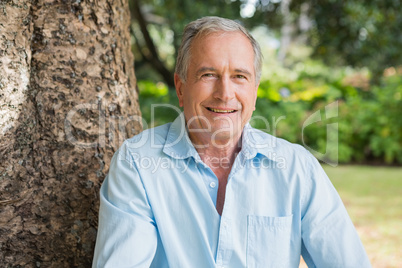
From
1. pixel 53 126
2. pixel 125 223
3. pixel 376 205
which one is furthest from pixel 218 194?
pixel 376 205

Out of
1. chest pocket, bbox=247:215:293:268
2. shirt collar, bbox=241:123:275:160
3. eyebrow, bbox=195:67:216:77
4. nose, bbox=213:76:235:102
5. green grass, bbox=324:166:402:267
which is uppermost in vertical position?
eyebrow, bbox=195:67:216:77

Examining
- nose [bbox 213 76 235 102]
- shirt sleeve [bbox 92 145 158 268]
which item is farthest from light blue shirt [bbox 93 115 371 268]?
nose [bbox 213 76 235 102]

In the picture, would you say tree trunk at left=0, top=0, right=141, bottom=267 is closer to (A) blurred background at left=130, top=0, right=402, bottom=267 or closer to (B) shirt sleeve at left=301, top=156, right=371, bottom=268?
(B) shirt sleeve at left=301, top=156, right=371, bottom=268

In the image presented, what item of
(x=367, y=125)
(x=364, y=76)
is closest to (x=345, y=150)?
(x=367, y=125)

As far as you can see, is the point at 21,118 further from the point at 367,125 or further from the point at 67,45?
the point at 367,125

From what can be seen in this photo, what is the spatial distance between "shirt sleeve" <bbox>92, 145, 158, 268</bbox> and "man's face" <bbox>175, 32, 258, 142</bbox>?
352 mm

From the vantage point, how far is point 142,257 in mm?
1440

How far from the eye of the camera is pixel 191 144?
66.7 inches

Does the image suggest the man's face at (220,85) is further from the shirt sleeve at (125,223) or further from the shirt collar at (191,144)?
the shirt sleeve at (125,223)

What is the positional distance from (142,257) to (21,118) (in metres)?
0.76

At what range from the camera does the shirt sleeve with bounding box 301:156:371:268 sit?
152 centimetres

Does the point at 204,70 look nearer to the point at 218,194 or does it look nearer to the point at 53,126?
the point at 218,194

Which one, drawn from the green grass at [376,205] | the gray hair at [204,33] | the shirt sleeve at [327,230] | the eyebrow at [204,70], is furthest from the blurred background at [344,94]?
the eyebrow at [204,70]

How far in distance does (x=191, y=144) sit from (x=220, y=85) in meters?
0.27
